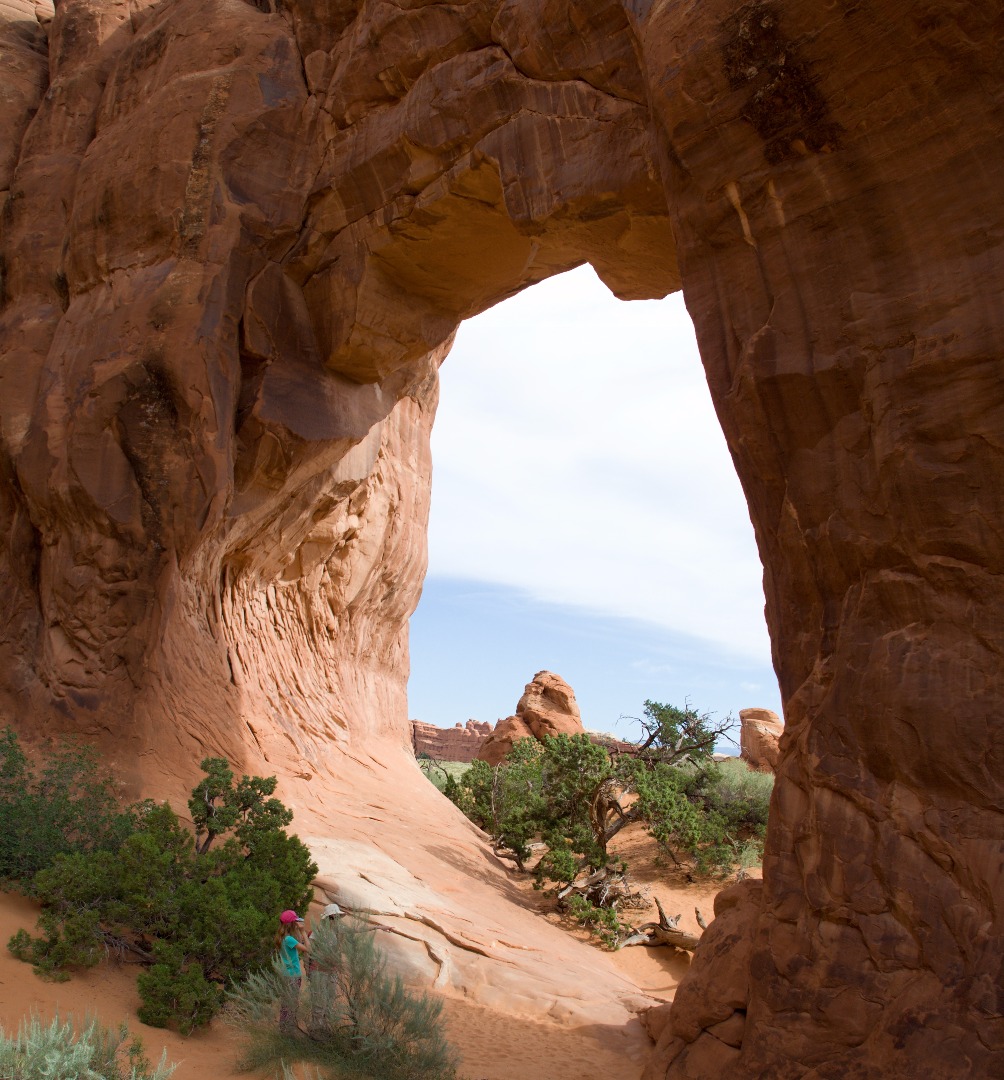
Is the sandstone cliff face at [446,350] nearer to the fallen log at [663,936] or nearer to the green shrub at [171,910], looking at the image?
the green shrub at [171,910]

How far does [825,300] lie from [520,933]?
7804mm

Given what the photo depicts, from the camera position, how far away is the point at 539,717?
84.1 feet

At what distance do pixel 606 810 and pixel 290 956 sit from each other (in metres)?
9.21

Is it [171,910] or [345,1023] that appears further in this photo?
[171,910]

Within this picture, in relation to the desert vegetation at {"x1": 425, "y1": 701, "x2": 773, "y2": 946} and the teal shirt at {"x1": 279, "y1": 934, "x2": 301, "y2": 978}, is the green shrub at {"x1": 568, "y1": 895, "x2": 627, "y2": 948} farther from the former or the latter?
the teal shirt at {"x1": 279, "y1": 934, "x2": 301, "y2": 978}

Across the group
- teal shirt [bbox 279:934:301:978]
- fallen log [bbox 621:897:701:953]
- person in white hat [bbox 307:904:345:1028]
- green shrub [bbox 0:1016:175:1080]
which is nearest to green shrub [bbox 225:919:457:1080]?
person in white hat [bbox 307:904:345:1028]

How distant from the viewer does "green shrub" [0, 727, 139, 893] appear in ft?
26.1

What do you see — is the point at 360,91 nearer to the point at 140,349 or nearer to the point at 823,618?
the point at 140,349

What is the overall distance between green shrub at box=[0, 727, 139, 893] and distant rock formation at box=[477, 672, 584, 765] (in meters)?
16.2

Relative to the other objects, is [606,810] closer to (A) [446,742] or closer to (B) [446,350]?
(B) [446,350]

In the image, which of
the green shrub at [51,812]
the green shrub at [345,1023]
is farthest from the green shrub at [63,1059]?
the green shrub at [51,812]

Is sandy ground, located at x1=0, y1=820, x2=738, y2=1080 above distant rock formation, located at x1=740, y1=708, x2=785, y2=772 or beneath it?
beneath

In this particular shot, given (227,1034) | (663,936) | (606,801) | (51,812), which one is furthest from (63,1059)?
(606,801)

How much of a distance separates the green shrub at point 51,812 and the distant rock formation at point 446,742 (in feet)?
109
